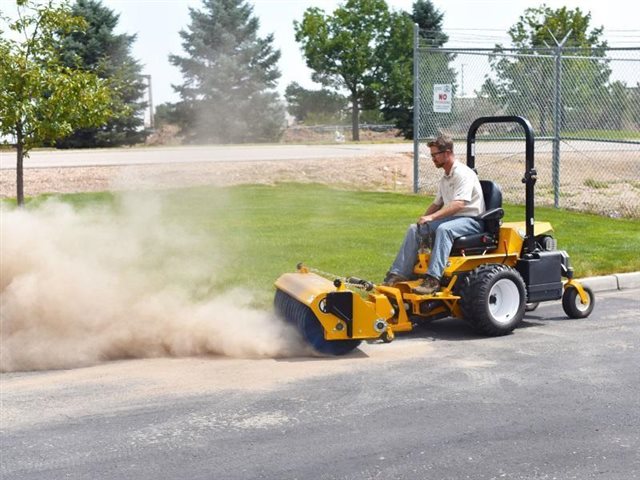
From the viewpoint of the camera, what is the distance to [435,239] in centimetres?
779

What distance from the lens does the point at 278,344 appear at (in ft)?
23.9

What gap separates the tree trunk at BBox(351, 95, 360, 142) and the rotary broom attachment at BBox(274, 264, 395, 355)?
149 feet

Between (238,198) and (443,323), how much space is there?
9117 mm

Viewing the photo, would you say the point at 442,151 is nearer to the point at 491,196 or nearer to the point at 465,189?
the point at 465,189

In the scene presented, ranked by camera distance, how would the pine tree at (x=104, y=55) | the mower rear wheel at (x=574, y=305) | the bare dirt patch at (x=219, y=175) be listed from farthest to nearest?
the bare dirt patch at (x=219, y=175) → the pine tree at (x=104, y=55) → the mower rear wheel at (x=574, y=305)

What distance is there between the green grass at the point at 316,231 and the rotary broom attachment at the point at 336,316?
5.08 ft

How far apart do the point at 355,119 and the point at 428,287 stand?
158 ft

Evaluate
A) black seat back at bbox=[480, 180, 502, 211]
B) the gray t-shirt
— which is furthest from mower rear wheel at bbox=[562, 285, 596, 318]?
the gray t-shirt

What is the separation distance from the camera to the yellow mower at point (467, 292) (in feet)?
23.2

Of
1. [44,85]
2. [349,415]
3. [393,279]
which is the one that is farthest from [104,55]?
[349,415]

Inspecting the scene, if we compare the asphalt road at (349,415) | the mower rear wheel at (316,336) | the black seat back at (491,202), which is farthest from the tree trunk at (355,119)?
the asphalt road at (349,415)

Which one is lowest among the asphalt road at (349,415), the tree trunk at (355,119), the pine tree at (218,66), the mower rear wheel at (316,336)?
the asphalt road at (349,415)

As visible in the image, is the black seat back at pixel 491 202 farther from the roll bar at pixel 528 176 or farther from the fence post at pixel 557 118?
the fence post at pixel 557 118

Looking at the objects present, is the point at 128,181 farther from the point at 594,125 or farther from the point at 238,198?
the point at 594,125
